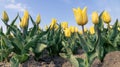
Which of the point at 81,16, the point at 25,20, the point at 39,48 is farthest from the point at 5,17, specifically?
the point at 81,16

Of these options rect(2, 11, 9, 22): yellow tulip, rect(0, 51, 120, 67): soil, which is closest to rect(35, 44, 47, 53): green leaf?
rect(0, 51, 120, 67): soil

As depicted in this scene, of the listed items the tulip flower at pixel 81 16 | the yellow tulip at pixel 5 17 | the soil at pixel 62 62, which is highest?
the yellow tulip at pixel 5 17

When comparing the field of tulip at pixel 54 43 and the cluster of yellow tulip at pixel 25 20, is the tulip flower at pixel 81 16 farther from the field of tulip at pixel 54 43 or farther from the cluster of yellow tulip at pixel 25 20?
the cluster of yellow tulip at pixel 25 20

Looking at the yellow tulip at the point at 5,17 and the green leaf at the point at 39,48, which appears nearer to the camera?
the green leaf at the point at 39,48

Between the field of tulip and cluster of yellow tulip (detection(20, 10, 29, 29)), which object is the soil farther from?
cluster of yellow tulip (detection(20, 10, 29, 29))

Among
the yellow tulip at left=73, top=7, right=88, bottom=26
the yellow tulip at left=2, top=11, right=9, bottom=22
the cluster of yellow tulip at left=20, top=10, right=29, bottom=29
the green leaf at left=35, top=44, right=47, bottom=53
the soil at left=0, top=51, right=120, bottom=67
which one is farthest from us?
the yellow tulip at left=2, top=11, right=9, bottom=22

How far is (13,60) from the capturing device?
4.59 m

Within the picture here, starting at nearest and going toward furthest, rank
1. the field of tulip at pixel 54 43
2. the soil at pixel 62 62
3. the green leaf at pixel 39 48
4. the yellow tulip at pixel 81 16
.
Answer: the yellow tulip at pixel 81 16 → the field of tulip at pixel 54 43 → the soil at pixel 62 62 → the green leaf at pixel 39 48

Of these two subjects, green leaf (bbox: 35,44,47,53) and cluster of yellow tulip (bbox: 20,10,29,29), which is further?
green leaf (bbox: 35,44,47,53)

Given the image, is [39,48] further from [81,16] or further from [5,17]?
[81,16]

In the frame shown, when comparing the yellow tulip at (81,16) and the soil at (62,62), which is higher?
the yellow tulip at (81,16)

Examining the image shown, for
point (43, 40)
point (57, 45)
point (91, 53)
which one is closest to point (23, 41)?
point (43, 40)

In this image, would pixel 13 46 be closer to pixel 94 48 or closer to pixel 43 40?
pixel 43 40

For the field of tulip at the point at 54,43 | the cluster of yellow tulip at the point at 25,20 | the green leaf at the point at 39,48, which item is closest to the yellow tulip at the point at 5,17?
the field of tulip at the point at 54,43
